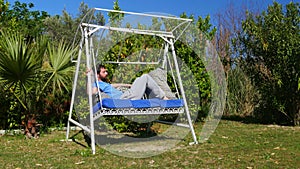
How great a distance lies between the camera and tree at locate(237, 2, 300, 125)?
7348 mm

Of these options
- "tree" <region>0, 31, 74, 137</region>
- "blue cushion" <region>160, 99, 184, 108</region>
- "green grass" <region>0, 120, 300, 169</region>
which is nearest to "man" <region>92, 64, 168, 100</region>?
"blue cushion" <region>160, 99, 184, 108</region>

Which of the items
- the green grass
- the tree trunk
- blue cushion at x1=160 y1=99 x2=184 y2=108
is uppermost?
blue cushion at x1=160 y1=99 x2=184 y2=108

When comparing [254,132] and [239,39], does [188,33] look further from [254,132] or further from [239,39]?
[254,132]

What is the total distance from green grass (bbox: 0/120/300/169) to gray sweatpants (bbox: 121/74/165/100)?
851 mm

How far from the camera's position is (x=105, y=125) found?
7215mm

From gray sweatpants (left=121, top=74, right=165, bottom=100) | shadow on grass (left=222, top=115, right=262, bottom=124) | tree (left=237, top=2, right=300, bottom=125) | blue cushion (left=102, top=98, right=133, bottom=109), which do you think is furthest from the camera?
shadow on grass (left=222, top=115, right=262, bottom=124)

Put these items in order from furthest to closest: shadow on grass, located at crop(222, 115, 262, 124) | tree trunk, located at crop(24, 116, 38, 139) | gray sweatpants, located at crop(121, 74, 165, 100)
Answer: shadow on grass, located at crop(222, 115, 262, 124) < tree trunk, located at crop(24, 116, 38, 139) < gray sweatpants, located at crop(121, 74, 165, 100)

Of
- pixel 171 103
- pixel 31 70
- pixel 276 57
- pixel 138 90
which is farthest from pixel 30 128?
pixel 276 57

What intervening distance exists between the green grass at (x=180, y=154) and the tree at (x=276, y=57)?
1286mm

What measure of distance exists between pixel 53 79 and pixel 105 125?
1.51m

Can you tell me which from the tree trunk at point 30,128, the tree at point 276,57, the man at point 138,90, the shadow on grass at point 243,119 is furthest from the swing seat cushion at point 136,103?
the shadow on grass at point 243,119

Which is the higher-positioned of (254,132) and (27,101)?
(27,101)

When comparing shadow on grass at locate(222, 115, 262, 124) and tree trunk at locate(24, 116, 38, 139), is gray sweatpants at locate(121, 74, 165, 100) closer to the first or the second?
tree trunk at locate(24, 116, 38, 139)

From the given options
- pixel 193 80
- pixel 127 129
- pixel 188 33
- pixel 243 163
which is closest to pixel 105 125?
pixel 127 129
